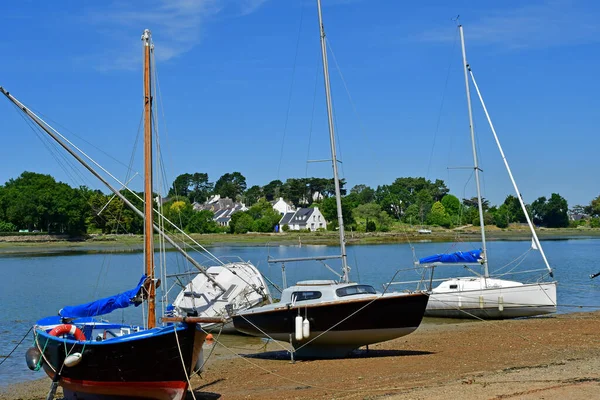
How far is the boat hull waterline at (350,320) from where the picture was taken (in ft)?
76.3

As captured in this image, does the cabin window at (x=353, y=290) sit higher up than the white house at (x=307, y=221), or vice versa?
the white house at (x=307, y=221)

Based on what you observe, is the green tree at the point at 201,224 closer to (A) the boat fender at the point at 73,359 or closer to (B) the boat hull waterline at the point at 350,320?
(B) the boat hull waterline at the point at 350,320

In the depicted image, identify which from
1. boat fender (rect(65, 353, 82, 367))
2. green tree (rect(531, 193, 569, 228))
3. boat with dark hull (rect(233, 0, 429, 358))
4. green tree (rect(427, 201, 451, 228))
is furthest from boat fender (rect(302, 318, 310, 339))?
green tree (rect(531, 193, 569, 228))

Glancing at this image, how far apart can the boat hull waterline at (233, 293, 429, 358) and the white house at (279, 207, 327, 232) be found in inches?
5094

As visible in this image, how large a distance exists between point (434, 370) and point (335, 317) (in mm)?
3971

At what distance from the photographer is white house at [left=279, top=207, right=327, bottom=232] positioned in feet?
514

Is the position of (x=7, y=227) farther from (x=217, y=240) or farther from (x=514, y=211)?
(x=514, y=211)

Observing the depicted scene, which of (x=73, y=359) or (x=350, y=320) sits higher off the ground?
(x=350, y=320)

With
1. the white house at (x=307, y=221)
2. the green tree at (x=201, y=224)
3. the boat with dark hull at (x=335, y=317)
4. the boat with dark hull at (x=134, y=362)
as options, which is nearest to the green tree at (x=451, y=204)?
the white house at (x=307, y=221)

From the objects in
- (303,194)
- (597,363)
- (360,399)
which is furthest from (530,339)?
(303,194)

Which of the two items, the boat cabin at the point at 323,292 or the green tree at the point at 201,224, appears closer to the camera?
the boat cabin at the point at 323,292

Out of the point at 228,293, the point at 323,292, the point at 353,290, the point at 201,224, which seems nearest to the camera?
the point at 323,292

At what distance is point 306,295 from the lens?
2434 cm

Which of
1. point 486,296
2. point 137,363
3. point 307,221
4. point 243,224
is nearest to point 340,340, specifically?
point 137,363
